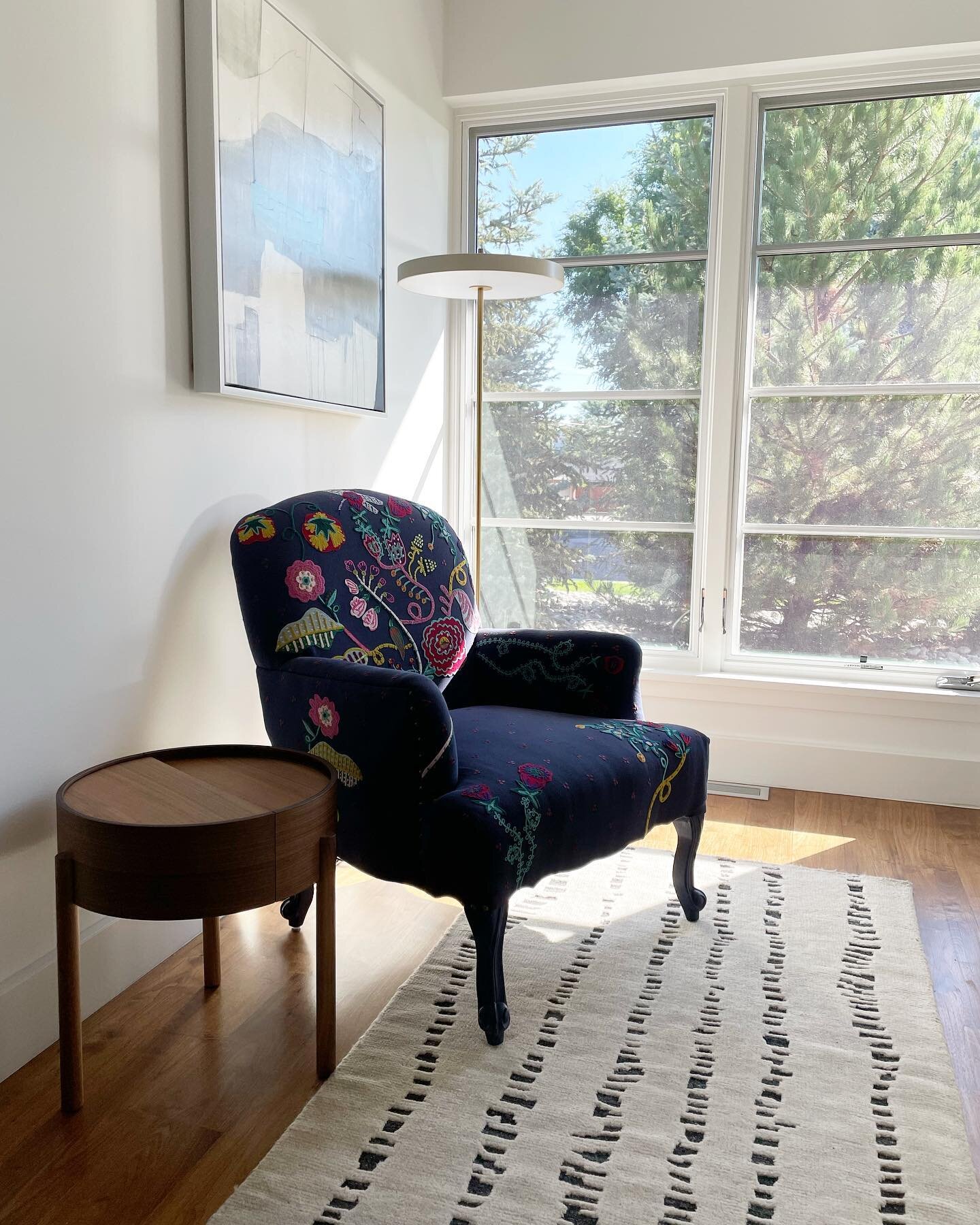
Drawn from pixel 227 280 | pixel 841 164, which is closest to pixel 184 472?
pixel 227 280

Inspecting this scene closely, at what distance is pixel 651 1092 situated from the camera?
60.4 inches

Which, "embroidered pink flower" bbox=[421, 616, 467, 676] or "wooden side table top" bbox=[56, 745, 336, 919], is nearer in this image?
"wooden side table top" bbox=[56, 745, 336, 919]

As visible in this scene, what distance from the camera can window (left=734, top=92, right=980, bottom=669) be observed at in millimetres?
2914

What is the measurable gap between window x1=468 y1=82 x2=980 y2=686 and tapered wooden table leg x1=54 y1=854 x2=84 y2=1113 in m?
2.13

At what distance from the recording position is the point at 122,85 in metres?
1.73

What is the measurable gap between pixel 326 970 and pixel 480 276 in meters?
1.74

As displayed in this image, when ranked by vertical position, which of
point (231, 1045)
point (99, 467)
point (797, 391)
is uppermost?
point (797, 391)

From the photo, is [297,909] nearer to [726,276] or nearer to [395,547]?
[395,547]

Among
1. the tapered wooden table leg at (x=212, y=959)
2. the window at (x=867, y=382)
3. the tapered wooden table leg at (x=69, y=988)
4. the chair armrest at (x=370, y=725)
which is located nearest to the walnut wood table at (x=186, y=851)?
the tapered wooden table leg at (x=69, y=988)

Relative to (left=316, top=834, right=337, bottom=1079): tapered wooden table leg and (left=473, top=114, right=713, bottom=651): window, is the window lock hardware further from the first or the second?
(left=316, top=834, right=337, bottom=1079): tapered wooden table leg

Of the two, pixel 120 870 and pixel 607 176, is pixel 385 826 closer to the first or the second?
pixel 120 870

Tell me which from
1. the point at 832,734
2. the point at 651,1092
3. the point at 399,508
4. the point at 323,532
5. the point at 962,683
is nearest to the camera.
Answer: the point at 651,1092

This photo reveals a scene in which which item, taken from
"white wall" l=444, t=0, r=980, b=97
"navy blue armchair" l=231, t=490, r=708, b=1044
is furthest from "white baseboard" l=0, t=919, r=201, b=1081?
"white wall" l=444, t=0, r=980, b=97

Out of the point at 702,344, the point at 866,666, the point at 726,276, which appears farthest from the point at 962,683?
the point at 726,276
